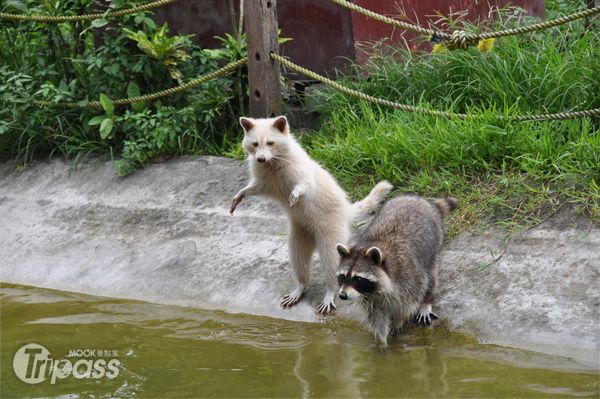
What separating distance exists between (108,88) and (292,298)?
3136 mm

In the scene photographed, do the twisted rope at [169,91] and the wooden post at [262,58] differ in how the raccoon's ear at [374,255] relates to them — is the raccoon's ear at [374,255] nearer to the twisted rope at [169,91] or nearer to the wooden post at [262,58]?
the wooden post at [262,58]

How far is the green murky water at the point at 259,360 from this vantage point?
162 inches

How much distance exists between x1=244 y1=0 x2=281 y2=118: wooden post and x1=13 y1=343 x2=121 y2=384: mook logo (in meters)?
2.62

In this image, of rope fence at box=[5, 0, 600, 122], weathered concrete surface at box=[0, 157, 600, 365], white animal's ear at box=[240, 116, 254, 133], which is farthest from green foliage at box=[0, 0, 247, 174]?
white animal's ear at box=[240, 116, 254, 133]

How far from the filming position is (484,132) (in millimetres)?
5773

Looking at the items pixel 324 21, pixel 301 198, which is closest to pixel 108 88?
pixel 324 21

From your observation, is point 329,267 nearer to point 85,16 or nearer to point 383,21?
Result: point 383,21

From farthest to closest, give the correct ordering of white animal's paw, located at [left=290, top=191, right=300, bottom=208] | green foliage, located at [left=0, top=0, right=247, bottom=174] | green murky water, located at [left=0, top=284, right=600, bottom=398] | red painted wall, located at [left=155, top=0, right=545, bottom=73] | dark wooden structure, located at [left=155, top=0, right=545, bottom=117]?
red painted wall, located at [left=155, top=0, right=545, bottom=73] → green foliage, located at [left=0, top=0, right=247, bottom=174] → dark wooden structure, located at [left=155, top=0, right=545, bottom=117] → white animal's paw, located at [left=290, top=191, right=300, bottom=208] → green murky water, located at [left=0, top=284, right=600, bottom=398]

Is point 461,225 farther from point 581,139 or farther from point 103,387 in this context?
point 103,387

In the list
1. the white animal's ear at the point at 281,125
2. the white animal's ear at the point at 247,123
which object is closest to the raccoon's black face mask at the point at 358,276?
the white animal's ear at the point at 281,125

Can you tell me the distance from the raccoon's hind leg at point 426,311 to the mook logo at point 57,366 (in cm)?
166

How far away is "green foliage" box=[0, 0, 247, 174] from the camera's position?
7.19 meters

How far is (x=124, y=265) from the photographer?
623 cm

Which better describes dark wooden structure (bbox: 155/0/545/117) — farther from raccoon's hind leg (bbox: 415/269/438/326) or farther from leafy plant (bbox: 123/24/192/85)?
raccoon's hind leg (bbox: 415/269/438/326)
